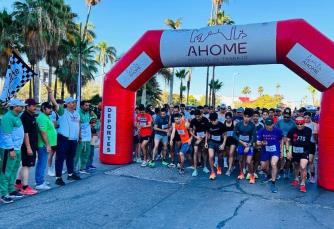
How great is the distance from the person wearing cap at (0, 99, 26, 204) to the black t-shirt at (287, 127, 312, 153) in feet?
18.3

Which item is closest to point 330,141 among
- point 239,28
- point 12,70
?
point 239,28

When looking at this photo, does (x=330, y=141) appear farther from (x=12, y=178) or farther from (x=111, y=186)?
(x=12, y=178)

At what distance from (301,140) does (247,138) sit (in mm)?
1266

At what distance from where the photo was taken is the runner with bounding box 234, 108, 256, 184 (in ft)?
25.6

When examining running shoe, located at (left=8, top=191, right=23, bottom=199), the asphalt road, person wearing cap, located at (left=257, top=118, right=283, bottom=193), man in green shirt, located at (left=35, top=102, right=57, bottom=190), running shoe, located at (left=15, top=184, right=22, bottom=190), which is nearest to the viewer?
the asphalt road

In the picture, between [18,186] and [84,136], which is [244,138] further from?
[18,186]

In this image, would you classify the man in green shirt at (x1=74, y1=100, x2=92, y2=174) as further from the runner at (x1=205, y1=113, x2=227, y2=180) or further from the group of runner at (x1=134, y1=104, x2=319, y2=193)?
the runner at (x1=205, y1=113, x2=227, y2=180)

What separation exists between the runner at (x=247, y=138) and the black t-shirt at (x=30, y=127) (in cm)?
461

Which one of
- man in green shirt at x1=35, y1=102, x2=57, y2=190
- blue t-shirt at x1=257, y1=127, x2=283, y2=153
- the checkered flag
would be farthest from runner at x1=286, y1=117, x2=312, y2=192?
the checkered flag

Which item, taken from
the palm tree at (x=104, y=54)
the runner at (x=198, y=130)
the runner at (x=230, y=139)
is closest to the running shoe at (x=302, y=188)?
the runner at (x=230, y=139)

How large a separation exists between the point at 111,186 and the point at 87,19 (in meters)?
27.2

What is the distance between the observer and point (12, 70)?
7355 mm

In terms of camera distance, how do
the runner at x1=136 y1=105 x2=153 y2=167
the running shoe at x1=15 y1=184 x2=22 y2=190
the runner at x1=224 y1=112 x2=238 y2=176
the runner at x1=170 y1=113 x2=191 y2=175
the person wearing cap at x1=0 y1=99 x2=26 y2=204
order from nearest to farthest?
the person wearing cap at x1=0 y1=99 x2=26 y2=204 < the running shoe at x1=15 y1=184 x2=22 y2=190 < the runner at x1=224 y1=112 x2=238 y2=176 < the runner at x1=170 y1=113 x2=191 y2=175 < the runner at x1=136 y1=105 x2=153 y2=167

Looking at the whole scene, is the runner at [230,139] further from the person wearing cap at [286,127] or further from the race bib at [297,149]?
the race bib at [297,149]
